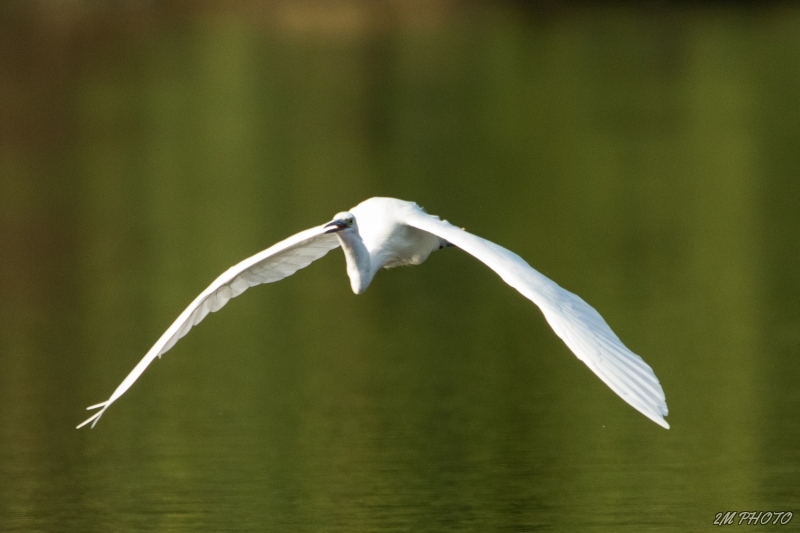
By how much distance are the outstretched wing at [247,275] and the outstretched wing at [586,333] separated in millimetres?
1086

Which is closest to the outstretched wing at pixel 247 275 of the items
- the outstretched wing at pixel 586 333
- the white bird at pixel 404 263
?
the white bird at pixel 404 263

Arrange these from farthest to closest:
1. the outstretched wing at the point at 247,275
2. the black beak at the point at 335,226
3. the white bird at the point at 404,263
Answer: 1. the outstretched wing at the point at 247,275
2. the black beak at the point at 335,226
3. the white bird at the point at 404,263

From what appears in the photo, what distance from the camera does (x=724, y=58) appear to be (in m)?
35.2

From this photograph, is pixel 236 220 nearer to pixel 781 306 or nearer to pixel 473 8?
pixel 781 306

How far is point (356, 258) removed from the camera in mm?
9781

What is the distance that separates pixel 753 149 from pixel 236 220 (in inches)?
335

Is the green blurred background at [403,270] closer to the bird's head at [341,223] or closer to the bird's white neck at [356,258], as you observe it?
the bird's white neck at [356,258]

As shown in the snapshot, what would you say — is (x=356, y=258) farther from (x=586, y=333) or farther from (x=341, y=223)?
(x=586, y=333)

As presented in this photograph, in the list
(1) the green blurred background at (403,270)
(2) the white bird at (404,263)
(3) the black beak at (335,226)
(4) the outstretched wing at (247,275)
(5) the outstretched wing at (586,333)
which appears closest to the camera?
(5) the outstretched wing at (586,333)

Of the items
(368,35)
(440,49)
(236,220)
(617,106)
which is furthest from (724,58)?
(236,220)

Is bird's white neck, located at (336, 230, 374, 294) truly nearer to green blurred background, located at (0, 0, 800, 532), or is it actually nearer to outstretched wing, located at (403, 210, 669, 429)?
outstretched wing, located at (403, 210, 669, 429)

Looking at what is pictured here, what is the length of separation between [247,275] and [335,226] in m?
1.07

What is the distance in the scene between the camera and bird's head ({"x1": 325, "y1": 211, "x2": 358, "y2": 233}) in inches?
366

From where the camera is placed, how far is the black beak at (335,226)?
30.5 ft
